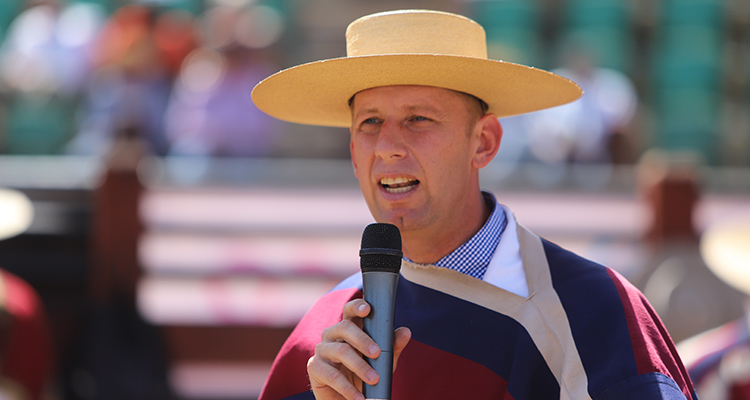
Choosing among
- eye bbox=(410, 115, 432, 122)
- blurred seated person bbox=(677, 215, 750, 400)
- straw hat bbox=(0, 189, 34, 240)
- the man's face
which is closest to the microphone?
the man's face

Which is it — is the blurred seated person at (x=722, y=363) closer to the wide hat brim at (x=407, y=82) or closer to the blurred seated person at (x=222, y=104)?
the wide hat brim at (x=407, y=82)

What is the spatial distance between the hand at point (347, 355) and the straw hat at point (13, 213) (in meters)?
4.52

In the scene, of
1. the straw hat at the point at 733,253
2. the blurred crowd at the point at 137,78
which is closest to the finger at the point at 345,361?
the straw hat at the point at 733,253

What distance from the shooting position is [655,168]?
5.97 meters

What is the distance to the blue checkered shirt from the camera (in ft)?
6.75

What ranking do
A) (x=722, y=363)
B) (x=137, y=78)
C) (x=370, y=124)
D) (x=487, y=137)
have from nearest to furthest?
(x=370, y=124) → (x=487, y=137) → (x=722, y=363) → (x=137, y=78)

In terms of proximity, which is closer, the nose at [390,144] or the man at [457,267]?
the man at [457,267]

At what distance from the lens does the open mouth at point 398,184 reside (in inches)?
79.8

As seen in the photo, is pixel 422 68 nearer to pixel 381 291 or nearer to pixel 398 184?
pixel 398 184

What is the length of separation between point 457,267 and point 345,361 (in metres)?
0.58

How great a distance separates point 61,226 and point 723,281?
15.5ft

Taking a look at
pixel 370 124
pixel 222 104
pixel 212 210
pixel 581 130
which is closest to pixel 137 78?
pixel 222 104

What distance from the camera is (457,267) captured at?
2062 mm

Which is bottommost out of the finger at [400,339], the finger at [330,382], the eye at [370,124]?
the finger at [330,382]
